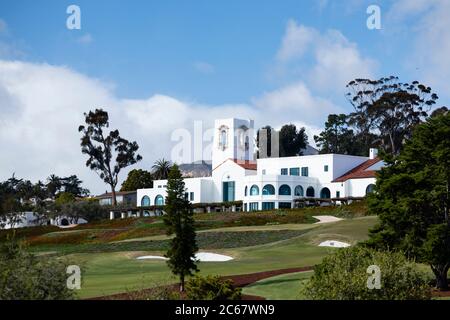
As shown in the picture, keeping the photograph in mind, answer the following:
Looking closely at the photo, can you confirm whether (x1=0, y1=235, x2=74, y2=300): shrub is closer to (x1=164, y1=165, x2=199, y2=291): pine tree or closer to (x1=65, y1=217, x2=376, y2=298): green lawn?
(x1=65, y1=217, x2=376, y2=298): green lawn

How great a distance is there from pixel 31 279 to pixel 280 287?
15006 millimetres

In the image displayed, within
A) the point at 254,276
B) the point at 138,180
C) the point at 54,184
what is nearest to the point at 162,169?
the point at 138,180

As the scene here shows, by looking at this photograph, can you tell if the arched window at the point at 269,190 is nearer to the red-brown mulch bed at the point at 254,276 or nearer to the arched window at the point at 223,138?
the arched window at the point at 223,138

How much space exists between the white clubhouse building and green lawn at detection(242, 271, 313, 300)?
53.2 metres

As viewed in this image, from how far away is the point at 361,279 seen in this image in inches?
1065

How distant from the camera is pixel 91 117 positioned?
11238 centimetres

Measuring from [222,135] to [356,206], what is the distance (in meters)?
31.5

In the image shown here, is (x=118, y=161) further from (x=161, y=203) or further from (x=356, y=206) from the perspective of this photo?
(x=356, y=206)

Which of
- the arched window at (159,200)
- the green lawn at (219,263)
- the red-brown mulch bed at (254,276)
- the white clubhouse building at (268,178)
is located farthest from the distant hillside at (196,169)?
the red-brown mulch bed at (254,276)

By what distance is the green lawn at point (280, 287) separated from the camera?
33.2 m

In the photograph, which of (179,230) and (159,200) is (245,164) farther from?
(179,230)

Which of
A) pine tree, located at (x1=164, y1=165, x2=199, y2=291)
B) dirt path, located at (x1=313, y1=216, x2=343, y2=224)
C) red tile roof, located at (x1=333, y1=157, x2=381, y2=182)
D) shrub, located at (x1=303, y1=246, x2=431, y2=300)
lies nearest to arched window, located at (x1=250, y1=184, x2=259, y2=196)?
red tile roof, located at (x1=333, y1=157, x2=381, y2=182)

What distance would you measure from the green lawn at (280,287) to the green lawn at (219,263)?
2.18 metres

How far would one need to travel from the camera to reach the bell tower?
10744cm
